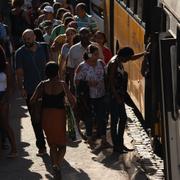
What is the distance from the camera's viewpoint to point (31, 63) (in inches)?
421

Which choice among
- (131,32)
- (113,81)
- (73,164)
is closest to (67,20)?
(131,32)

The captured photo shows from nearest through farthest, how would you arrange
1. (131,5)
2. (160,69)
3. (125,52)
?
(160,69) → (125,52) → (131,5)

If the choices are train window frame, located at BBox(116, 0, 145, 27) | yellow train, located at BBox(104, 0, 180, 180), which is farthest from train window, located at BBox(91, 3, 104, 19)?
yellow train, located at BBox(104, 0, 180, 180)

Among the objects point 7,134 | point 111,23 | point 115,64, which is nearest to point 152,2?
point 115,64

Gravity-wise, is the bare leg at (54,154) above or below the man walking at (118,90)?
below

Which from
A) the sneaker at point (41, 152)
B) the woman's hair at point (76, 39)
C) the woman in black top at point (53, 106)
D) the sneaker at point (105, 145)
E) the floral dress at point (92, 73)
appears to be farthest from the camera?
the woman's hair at point (76, 39)

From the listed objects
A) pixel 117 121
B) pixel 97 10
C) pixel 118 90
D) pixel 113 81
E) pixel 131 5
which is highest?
pixel 131 5

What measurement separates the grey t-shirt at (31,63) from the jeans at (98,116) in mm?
861

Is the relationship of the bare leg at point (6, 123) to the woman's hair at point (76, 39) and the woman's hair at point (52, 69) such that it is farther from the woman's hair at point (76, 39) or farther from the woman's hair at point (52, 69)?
the woman's hair at point (76, 39)

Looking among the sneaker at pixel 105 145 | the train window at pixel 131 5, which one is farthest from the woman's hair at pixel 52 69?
the train window at pixel 131 5

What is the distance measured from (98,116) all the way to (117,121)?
365mm

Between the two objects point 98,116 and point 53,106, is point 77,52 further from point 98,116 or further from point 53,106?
point 53,106

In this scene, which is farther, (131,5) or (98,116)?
(131,5)

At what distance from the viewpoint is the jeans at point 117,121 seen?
10.7 m
